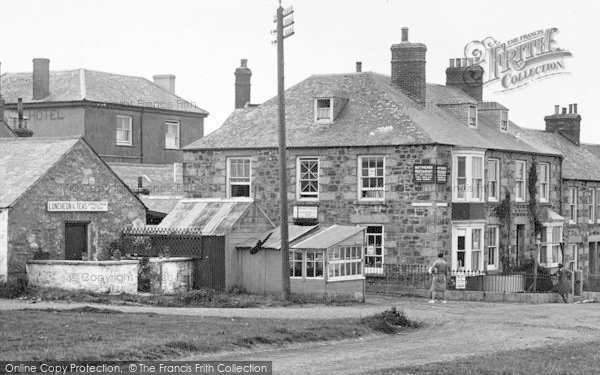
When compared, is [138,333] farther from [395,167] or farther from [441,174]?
[395,167]

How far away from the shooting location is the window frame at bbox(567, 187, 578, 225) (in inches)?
2149

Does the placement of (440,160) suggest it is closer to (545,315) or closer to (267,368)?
(545,315)

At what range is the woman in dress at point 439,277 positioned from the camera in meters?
38.3

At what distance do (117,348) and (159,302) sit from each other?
40.0 feet

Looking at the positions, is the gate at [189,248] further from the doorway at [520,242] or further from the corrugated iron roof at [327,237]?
the doorway at [520,242]

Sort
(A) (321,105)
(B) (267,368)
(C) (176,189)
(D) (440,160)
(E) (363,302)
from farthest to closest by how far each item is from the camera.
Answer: (C) (176,189), (A) (321,105), (D) (440,160), (E) (363,302), (B) (267,368)

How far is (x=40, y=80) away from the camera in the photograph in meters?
60.4

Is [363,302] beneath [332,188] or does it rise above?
beneath

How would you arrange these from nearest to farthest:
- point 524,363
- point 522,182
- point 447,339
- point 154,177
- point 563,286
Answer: point 524,363, point 447,339, point 563,286, point 522,182, point 154,177

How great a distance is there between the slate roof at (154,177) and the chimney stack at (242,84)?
4.20m

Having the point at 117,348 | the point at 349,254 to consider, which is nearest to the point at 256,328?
the point at 117,348

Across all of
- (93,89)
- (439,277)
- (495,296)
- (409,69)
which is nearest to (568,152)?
(409,69)

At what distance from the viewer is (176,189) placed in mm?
53219

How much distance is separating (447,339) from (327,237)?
38.2ft
